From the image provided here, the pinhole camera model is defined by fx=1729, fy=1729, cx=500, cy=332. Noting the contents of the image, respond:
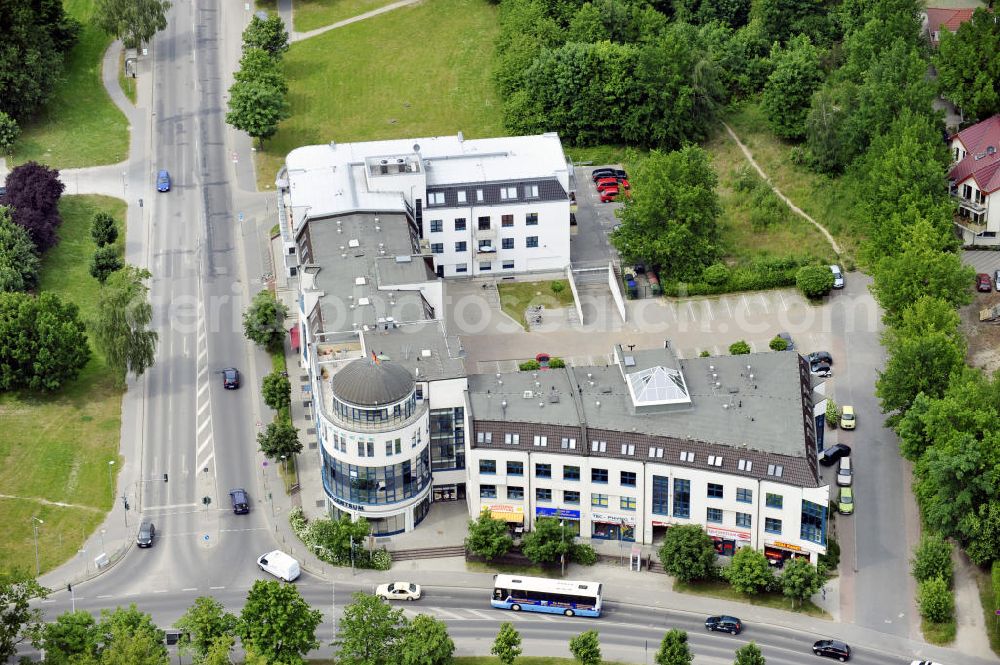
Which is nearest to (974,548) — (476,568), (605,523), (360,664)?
(605,523)

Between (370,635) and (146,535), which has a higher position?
(146,535)

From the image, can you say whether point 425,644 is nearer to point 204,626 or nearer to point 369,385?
point 204,626

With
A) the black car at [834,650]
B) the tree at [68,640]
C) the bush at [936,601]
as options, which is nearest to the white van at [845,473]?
the bush at [936,601]

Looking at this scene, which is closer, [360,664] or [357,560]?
[360,664]

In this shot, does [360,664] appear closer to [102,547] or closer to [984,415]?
[102,547]

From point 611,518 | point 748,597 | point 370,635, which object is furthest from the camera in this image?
point 611,518

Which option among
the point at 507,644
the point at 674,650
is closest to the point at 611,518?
the point at 674,650
